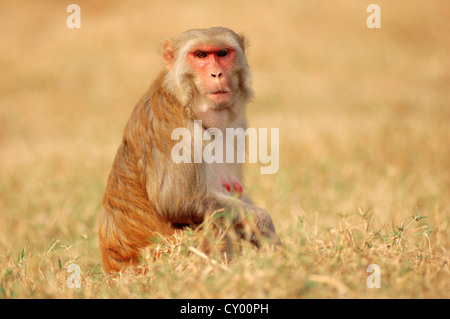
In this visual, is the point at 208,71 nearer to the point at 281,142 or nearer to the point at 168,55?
the point at 168,55

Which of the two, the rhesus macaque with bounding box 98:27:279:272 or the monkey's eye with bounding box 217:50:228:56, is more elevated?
the monkey's eye with bounding box 217:50:228:56

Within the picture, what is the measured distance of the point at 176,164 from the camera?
4234 mm

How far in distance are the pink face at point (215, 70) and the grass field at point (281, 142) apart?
667mm

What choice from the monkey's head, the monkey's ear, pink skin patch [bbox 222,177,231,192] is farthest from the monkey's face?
pink skin patch [bbox 222,177,231,192]

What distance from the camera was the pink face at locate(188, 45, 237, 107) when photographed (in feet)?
14.5

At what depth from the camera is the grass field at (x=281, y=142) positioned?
344 centimetres

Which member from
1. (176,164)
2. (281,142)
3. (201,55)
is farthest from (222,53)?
(281,142)

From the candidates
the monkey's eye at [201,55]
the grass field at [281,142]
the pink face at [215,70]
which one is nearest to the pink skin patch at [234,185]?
the grass field at [281,142]

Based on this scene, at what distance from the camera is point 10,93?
16.9 meters

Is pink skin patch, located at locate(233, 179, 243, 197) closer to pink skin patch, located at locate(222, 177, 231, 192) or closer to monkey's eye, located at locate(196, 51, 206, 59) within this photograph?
pink skin patch, located at locate(222, 177, 231, 192)

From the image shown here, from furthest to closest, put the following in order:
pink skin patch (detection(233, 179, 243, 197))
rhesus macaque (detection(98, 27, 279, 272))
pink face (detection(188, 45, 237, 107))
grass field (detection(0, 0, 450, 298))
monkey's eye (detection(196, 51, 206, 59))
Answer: pink skin patch (detection(233, 179, 243, 197)) → monkey's eye (detection(196, 51, 206, 59)) → pink face (detection(188, 45, 237, 107)) → rhesus macaque (detection(98, 27, 279, 272)) → grass field (detection(0, 0, 450, 298))

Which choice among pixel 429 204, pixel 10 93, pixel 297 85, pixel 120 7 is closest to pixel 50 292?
pixel 429 204

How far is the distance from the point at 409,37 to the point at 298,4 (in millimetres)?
4169

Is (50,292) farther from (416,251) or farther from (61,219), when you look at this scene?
(61,219)
